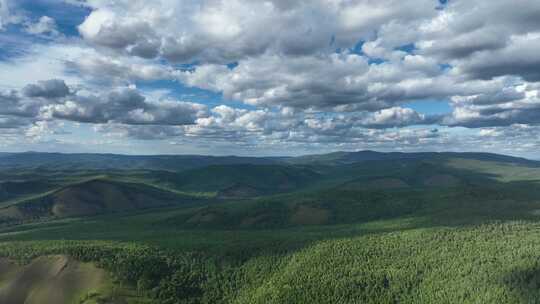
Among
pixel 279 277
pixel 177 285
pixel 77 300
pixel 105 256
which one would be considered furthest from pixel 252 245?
pixel 77 300

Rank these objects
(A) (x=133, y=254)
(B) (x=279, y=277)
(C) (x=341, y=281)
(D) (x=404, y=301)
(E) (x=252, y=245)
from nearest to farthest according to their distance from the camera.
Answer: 1. (D) (x=404, y=301)
2. (C) (x=341, y=281)
3. (B) (x=279, y=277)
4. (A) (x=133, y=254)
5. (E) (x=252, y=245)

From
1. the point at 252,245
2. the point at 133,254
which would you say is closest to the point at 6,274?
the point at 133,254

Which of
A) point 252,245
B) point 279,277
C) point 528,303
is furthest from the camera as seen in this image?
point 252,245

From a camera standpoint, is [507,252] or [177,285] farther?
[177,285]

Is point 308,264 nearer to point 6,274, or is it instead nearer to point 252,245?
point 252,245

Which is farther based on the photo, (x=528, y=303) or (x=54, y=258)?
(x=54, y=258)

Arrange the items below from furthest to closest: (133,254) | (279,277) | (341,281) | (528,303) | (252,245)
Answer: (252,245)
(133,254)
(279,277)
(341,281)
(528,303)

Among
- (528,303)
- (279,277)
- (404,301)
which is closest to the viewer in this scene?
(528,303)

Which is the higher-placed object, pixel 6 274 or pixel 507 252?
pixel 507 252

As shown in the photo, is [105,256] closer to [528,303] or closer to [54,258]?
[54,258]
